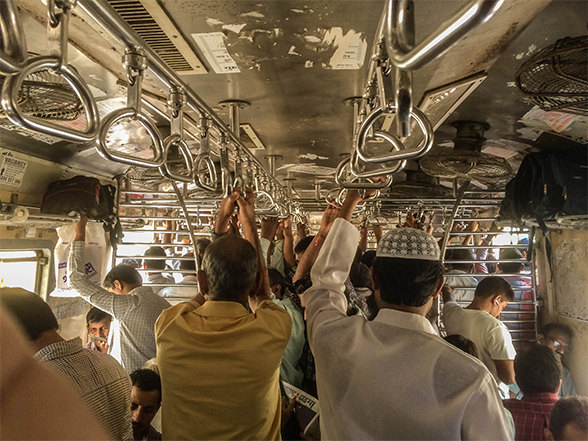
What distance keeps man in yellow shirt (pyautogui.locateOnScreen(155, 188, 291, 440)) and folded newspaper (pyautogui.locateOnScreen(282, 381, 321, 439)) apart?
522mm

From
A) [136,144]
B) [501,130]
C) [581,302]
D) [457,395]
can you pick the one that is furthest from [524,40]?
[581,302]

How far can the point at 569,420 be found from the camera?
2.23 meters

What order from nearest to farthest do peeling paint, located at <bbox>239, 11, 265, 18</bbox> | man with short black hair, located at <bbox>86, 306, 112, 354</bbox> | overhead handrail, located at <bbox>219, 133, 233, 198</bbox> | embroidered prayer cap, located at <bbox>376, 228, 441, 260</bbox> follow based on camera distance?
peeling paint, located at <bbox>239, 11, 265, 18</bbox> → embroidered prayer cap, located at <bbox>376, 228, 441, 260</bbox> → overhead handrail, located at <bbox>219, 133, 233, 198</bbox> → man with short black hair, located at <bbox>86, 306, 112, 354</bbox>

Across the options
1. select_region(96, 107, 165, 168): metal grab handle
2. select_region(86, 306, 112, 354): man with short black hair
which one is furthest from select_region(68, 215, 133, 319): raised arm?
select_region(96, 107, 165, 168): metal grab handle

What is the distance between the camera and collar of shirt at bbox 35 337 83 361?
1.46 meters

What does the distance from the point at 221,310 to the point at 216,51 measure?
1.32m

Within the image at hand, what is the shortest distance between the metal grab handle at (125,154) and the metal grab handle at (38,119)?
→ 0.16ft

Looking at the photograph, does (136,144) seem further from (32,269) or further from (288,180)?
(288,180)

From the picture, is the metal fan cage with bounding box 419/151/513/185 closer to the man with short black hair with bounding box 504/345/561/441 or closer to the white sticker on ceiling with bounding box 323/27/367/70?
the white sticker on ceiling with bounding box 323/27/367/70

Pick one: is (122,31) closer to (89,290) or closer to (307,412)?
(307,412)

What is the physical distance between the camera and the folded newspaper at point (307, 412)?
7.38 feet

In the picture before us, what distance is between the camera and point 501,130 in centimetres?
331

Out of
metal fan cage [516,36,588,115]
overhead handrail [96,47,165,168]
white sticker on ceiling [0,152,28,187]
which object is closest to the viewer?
overhead handrail [96,47,165,168]

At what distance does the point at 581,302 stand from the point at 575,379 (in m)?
0.98
